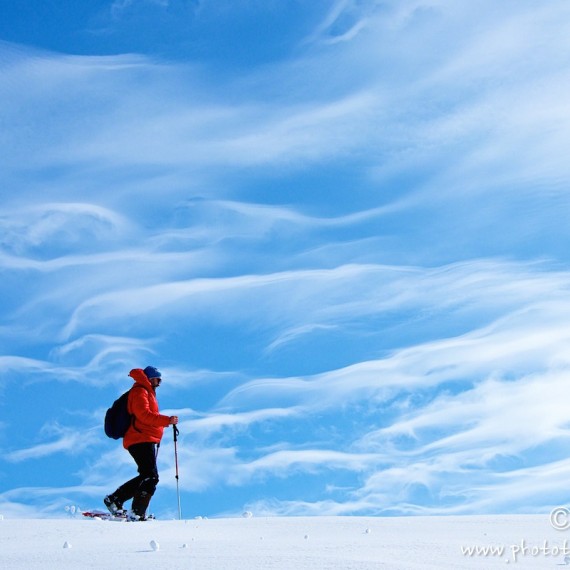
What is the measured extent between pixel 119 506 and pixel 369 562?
634cm

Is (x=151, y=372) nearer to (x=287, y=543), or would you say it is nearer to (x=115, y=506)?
(x=115, y=506)

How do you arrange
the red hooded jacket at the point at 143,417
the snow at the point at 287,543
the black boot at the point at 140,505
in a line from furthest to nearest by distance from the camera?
the red hooded jacket at the point at 143,417, the black boot at the point at 140,505, the snow at the point at 287,543

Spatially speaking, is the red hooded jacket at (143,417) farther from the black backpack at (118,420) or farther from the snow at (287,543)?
the snow at (287,543)

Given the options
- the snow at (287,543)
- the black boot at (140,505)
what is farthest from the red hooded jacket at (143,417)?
the snow at (287,543)

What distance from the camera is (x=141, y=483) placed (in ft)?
45.3

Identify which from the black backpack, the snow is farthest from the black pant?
the snow

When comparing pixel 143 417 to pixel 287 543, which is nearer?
pixel 287 543

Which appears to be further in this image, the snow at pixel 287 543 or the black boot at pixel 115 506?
the black boot at pixel 115 506

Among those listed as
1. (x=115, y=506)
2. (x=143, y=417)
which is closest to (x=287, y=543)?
(x=143, y=417)

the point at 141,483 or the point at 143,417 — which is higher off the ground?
the point at 143,417

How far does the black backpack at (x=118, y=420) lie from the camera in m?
13.9

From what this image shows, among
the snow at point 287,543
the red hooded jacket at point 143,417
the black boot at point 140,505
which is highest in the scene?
the red hooded jacket at point 143,417

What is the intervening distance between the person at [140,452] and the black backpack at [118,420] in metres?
0.08

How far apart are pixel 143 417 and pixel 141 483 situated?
1051 mm
